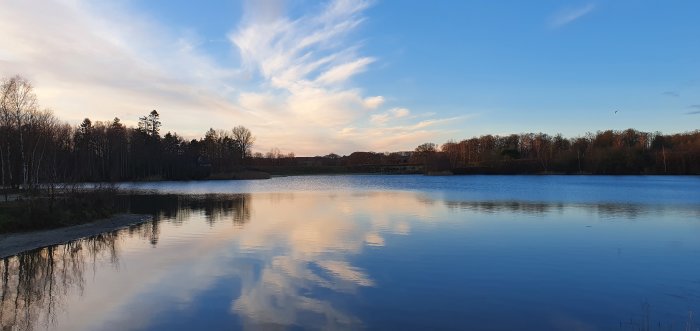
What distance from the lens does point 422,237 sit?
17906 mm

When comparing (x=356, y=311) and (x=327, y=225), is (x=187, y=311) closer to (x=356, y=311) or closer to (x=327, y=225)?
(x=356, y=311)

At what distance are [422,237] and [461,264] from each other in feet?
15.8

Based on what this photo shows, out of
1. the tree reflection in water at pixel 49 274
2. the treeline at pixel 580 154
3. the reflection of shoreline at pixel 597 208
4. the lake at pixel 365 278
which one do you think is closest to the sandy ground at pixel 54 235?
the tree reflection in water at pixel 49 274

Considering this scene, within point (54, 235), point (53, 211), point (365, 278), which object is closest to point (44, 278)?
point (54, 235)

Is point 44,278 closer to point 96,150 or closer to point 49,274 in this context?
point 49,274

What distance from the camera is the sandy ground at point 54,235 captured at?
50.2ft

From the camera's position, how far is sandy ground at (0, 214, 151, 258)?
15.3m

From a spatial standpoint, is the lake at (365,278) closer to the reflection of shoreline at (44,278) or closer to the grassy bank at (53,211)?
the reflection of shoreline at (44,278)

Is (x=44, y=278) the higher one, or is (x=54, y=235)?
(x=54, y=235)

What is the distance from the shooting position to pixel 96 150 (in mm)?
82625

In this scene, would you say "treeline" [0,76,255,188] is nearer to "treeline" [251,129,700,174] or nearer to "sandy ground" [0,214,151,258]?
"sandy ground" [0,214,151,258]

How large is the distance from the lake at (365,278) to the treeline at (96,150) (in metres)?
13.7

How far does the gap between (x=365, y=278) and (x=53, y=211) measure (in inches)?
622

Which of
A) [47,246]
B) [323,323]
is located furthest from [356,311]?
[47,246]
